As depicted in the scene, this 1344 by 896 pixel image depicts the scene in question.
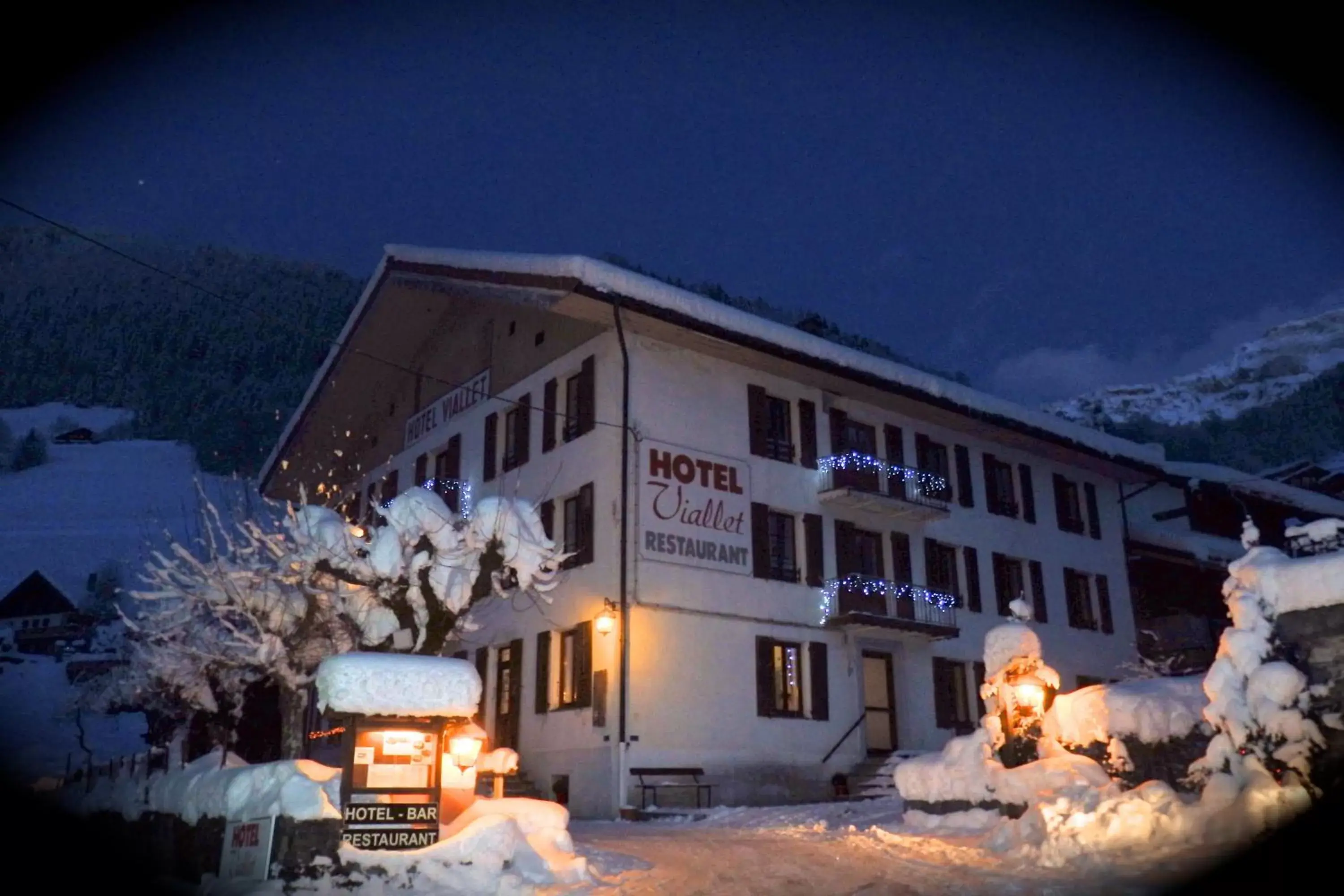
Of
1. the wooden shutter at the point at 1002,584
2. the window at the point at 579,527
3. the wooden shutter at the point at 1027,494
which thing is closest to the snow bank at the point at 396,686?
the window at the point at 579,527

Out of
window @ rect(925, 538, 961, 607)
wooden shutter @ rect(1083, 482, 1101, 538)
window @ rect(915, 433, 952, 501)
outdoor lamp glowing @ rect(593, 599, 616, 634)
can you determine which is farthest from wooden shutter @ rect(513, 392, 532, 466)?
wooden shutter @ rect(1083, 482, 1101, 538)

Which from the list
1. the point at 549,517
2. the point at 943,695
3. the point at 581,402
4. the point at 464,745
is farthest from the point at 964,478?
the point at 464,745

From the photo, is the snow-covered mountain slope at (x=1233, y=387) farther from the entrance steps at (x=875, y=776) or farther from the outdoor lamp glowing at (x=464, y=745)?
the outdoor lamp glowing at (x=464, y=745)

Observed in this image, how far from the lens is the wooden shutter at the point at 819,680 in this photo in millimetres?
22391

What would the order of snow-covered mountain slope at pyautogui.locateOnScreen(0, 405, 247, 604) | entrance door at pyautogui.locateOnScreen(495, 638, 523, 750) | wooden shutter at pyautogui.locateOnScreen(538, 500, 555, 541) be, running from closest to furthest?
wooden shutter at pyautogui.locateOnScreen(538, 500, 555, 541)
entrance door at pyautogui.locateOnScreen(495, 638, 523, 750)
snow-covered mountain slope at pyautogui.locateOnScreen(0, 405, 247, 604)

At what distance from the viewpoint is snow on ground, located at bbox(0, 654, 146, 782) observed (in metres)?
29.5

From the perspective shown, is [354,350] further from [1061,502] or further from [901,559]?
[1061,502]

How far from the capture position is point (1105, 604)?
30641 mm

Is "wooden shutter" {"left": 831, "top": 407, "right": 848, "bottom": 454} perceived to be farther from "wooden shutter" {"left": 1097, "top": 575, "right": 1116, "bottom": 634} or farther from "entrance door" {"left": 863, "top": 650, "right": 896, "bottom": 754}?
"wooden shutter" {"left": 1097, "top": 575, "right": 1116, "bottom": 634}

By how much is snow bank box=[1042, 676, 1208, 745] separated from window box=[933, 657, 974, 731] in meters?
11.0

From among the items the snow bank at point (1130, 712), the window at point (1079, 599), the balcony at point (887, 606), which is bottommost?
the snow bank at point (1130, 712)

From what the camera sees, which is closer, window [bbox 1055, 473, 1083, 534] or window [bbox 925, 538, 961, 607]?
window [bbox 925, 538, 961, 607]

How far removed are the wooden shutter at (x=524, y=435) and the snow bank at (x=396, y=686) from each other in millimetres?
12988

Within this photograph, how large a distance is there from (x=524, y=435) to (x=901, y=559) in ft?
31.4
